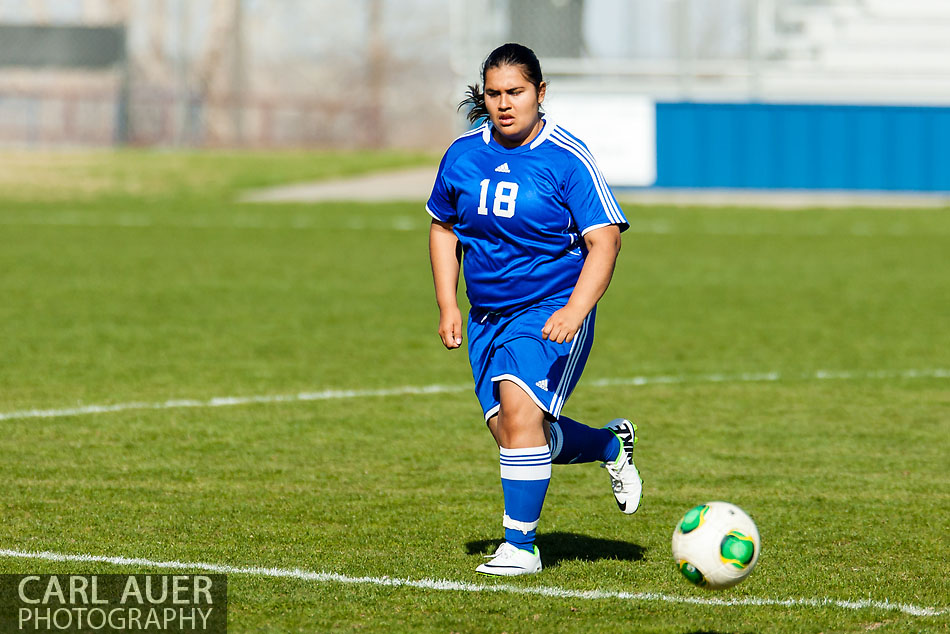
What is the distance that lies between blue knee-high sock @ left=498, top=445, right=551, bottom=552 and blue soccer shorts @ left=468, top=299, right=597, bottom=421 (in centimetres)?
18

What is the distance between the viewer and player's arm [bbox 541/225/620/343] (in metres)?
4.85

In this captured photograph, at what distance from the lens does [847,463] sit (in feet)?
22.6

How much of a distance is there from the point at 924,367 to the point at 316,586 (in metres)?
6.21

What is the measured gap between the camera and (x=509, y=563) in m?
4.88

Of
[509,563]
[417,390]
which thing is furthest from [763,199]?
[509,563]

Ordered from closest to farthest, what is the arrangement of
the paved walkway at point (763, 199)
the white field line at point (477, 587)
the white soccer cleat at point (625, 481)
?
1. the white field line at point (477, 587)
2. the white soccer cleat at point (625, 481)
3. the paved walkway at point (763, 199)

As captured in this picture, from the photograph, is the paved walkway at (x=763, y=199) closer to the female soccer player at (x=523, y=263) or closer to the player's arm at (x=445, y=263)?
the player's arm at (x=445, y=263)

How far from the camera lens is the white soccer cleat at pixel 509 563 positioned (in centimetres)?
487

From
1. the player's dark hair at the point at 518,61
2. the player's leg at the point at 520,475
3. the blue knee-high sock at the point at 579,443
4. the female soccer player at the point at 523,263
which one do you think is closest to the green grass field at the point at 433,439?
the player's leg at the point at 520,475

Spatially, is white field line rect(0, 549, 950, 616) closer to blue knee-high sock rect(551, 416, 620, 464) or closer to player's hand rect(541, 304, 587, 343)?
blue knee-high sock rect(551, 416, 620, 464)

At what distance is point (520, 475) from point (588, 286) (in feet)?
2.29

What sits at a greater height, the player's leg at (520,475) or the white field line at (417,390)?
the player's leg at (520,475)

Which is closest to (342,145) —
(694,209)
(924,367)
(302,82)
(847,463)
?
(302,82)

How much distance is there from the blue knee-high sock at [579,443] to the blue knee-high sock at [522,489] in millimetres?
295
